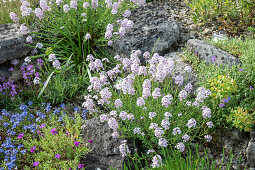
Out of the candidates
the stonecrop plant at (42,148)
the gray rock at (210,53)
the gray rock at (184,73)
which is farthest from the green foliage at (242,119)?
the stonecrop plant at (42,148)

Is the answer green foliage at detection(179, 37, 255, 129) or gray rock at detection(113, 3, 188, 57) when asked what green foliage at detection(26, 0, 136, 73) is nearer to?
gray rock at detection(113, 3, 188, 57)

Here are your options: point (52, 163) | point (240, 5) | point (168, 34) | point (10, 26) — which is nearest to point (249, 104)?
point (168, 34)

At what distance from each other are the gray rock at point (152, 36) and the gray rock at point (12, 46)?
72.0 inches

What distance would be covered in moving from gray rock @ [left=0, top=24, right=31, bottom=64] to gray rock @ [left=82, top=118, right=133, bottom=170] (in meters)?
2.48

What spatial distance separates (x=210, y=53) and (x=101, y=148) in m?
2.52

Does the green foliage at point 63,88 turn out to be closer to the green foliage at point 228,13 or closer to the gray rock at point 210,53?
the gray rock at point 210,53

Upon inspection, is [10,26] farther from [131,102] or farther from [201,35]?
[201,35]

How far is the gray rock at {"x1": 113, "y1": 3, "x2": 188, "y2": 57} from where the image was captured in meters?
5.45

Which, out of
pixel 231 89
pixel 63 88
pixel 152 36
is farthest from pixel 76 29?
pixel 231 89

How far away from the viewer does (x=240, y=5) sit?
6.01 metres

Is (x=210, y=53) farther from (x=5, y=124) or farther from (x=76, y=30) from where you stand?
(x=5, y=124)

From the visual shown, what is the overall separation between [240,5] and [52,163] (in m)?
4.98

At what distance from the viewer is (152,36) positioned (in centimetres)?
558

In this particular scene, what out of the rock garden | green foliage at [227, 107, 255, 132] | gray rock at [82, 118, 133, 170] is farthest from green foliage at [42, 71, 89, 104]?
green foliage at [227, 107, 255, 132]
